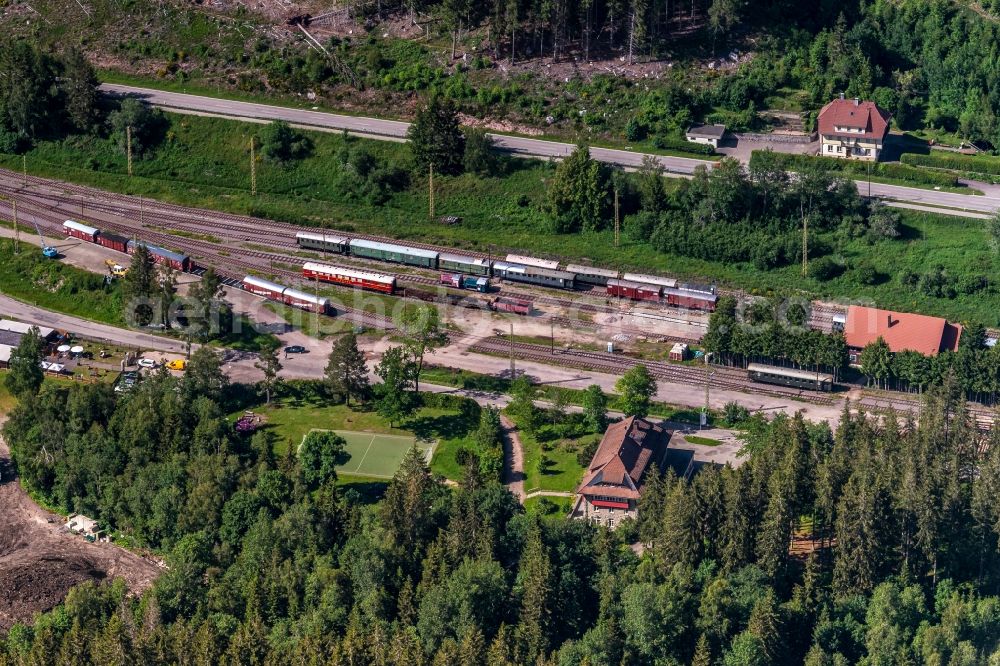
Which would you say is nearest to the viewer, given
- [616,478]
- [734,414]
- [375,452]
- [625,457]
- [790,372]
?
[616,478]

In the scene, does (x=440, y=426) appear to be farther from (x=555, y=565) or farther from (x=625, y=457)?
(x=555, y=565)

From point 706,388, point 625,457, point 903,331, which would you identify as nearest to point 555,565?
point 625,457

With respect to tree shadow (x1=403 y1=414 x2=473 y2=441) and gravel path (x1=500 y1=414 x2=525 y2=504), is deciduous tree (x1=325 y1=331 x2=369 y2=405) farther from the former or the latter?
gravel path (x1=500 y1=414 x2=525 y2=504)

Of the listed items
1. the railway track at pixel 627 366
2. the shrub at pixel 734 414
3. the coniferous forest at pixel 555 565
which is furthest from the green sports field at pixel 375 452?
the shrub at pixel 734 414

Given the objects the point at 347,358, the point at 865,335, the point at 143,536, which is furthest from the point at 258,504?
the point at 865,335

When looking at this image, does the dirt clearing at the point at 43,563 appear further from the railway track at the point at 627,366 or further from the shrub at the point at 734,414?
the shrub at the point at 734,414
